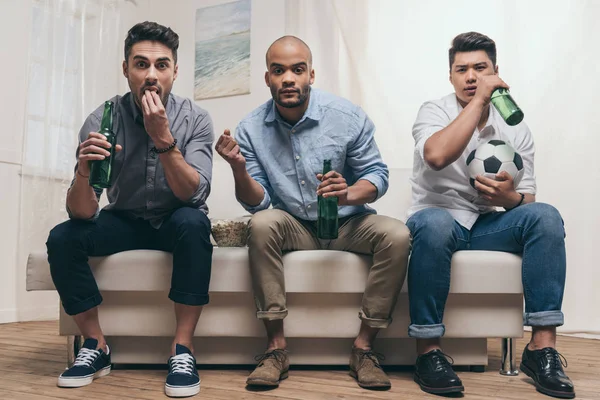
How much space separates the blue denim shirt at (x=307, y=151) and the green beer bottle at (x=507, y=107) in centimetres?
38

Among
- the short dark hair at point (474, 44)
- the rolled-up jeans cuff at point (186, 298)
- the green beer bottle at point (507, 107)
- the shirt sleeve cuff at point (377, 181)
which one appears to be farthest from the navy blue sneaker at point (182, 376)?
the short dark hair at point (474, 44)

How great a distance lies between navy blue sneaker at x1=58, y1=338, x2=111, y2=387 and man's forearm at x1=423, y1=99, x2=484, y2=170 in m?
1.11

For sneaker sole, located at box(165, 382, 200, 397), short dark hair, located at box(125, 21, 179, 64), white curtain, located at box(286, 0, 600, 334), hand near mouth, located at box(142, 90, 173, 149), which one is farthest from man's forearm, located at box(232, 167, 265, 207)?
white curtain, located at box(286, 0, 600, 334)

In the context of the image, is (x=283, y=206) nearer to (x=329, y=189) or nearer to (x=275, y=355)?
(x=329, y=189)

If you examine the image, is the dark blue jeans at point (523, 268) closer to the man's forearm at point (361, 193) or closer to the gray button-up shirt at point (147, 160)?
the man's forearm at point (361, 193)

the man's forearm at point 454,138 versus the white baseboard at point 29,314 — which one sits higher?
the man's forearm at point 454,138

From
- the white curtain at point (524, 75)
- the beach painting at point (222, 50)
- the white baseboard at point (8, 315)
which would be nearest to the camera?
the white curtain at point (524, 75)

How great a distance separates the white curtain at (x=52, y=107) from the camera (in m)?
3.06

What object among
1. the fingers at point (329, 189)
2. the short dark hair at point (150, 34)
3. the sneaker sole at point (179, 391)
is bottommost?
the sneaker sole at point (179, 391)

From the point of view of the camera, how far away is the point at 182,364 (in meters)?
1.51

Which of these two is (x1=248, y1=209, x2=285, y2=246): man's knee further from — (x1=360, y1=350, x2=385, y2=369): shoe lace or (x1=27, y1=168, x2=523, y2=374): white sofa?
(x1=360, y1=350, x2=385, y2=369): shoe lace

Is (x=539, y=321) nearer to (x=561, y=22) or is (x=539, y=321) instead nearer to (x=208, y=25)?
(x=561, y=22)

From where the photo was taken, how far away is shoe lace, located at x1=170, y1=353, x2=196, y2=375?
58.7 inches

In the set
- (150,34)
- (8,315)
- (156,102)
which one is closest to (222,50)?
(8,315)
